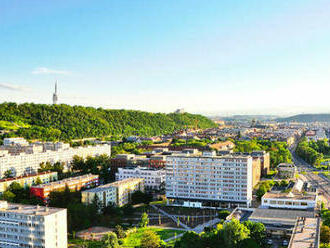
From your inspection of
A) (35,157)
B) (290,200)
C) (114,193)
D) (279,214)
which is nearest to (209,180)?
(290,200)

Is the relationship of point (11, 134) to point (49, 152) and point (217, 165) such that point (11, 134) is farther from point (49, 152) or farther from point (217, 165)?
point (217, 165)

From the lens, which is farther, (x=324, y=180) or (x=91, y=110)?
(x=91, y=110)

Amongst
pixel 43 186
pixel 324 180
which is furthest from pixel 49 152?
pixel 324 180

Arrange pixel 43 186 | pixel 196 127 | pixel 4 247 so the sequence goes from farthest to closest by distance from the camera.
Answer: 1. pixel 196 127
2. pixel 43 186
3. pixel 4 247

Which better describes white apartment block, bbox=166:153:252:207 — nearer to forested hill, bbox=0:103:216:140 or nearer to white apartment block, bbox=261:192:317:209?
white apartment block, bbox=261:192:317:209

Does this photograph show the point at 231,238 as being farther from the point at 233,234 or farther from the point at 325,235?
the point at 325,235

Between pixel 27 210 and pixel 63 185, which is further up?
pixel 27 210
